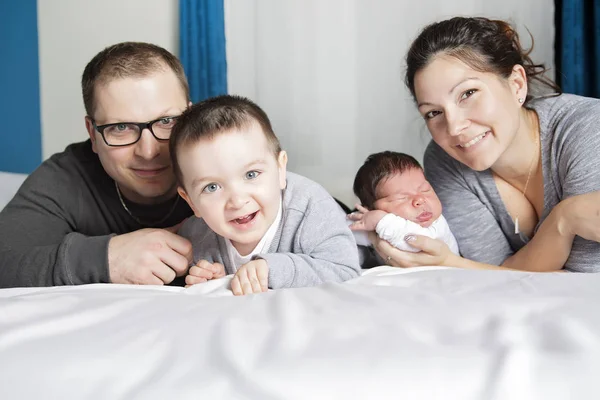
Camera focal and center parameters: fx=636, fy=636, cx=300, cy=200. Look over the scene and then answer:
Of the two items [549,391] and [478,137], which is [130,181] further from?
[549,391]

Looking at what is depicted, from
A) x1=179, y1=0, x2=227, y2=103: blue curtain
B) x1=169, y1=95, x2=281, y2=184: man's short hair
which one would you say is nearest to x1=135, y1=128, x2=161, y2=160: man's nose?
x1=169, y1=95, x2=281, y2=184: man's short hair

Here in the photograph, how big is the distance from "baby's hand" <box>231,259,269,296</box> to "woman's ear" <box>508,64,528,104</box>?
37.1 inches

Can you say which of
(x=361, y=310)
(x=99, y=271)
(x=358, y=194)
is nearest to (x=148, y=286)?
(x=99, y=271)

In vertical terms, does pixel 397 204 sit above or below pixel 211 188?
below

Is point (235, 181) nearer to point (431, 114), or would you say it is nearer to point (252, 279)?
point (252, 279)

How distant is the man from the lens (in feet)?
5.28

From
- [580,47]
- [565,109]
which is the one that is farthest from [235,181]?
[580,47]

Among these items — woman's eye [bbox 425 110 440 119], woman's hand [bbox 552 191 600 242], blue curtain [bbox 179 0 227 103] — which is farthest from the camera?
blue curtain [bbox 179 0 227 103]

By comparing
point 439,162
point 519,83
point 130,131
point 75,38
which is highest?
point 75,38

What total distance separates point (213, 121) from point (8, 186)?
1.49 m

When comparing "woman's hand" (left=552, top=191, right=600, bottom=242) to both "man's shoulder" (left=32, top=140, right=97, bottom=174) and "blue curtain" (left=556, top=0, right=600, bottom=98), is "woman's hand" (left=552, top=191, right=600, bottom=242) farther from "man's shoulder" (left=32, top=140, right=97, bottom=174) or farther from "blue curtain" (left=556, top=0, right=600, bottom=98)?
"man's shoulder" (left=32, top=140, right=97, bottom=174)

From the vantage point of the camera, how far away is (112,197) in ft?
6.38

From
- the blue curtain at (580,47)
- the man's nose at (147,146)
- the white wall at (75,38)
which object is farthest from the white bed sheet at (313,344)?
the white wall at (75,38)

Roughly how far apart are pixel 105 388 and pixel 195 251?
0.90 metres
